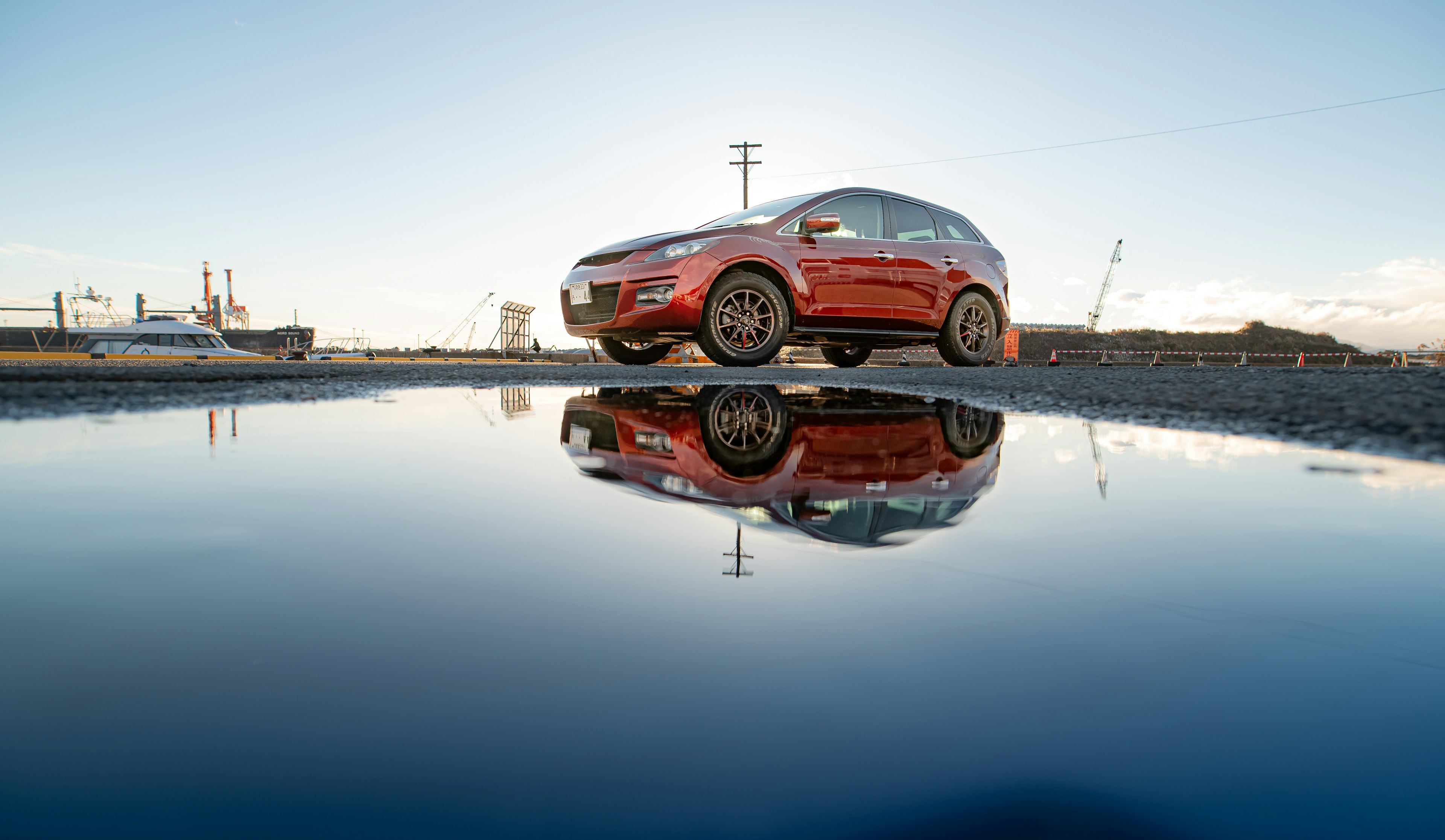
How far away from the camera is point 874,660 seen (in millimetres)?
819

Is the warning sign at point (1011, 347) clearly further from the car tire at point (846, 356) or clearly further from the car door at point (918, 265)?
the car door at point (918, 265)

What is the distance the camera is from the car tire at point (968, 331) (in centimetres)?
823

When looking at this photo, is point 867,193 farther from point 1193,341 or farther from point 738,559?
point 1193,341

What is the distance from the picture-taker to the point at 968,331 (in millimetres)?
8461

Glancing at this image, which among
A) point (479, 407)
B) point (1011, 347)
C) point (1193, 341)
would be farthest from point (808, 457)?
point (1193, 341)

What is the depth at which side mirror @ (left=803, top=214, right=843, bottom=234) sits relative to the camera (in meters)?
6.93

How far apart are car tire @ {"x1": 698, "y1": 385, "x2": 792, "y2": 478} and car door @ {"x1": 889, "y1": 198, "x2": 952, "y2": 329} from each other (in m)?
3.93

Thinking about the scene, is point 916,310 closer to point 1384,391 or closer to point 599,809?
point 1384,391

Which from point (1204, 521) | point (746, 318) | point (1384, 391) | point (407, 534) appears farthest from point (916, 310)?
point (407, 534)

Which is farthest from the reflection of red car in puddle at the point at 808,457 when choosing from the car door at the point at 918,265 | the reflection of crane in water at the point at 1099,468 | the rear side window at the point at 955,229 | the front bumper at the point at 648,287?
the rear side window at the point at 955,229

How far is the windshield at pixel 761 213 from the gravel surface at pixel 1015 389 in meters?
1.42

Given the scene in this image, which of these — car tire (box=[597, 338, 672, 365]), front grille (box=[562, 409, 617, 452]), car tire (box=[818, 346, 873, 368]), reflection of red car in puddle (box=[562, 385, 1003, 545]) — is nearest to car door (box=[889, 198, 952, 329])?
car tire (box=[597, 338, 672, 365])

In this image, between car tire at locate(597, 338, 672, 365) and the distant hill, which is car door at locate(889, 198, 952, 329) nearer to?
car tire at locate(597, 338, 672, 365)

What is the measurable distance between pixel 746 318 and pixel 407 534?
5959 millimetres
